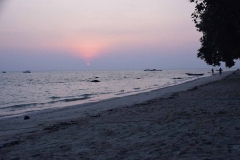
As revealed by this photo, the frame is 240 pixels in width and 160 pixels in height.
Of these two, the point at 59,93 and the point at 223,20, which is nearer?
the point at 223,20

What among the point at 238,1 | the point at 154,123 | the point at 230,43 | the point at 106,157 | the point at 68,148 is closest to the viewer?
the point at 106,157

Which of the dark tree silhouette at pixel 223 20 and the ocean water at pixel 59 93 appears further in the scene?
the ocean water at pixel 59 93

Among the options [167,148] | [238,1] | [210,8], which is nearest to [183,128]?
[167,148]

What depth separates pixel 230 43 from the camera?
18469 millimetres

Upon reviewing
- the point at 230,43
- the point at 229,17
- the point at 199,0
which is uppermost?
the point at 199,0

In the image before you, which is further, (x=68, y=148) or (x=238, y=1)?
(x=238, y=1)

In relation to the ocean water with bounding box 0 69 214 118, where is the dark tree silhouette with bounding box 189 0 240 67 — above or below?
above

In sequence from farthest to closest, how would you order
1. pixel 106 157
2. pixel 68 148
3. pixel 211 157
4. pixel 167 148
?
pixel 68 148 → pixel 167 148 → pixel 106 157 → pixel 211 157

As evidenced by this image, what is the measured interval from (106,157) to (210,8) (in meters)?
12.5

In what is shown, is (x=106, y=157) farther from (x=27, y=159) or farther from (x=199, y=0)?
(x=199, y=0)

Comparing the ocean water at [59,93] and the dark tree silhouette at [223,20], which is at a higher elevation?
the dark tree silhouette at [223,20]

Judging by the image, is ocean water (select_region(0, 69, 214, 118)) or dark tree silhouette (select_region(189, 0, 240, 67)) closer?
dark tree silhouette (select_region(189, 0, 240, 67))

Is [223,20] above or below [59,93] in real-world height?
above

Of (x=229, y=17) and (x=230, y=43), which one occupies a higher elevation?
(x=229, y=17)
